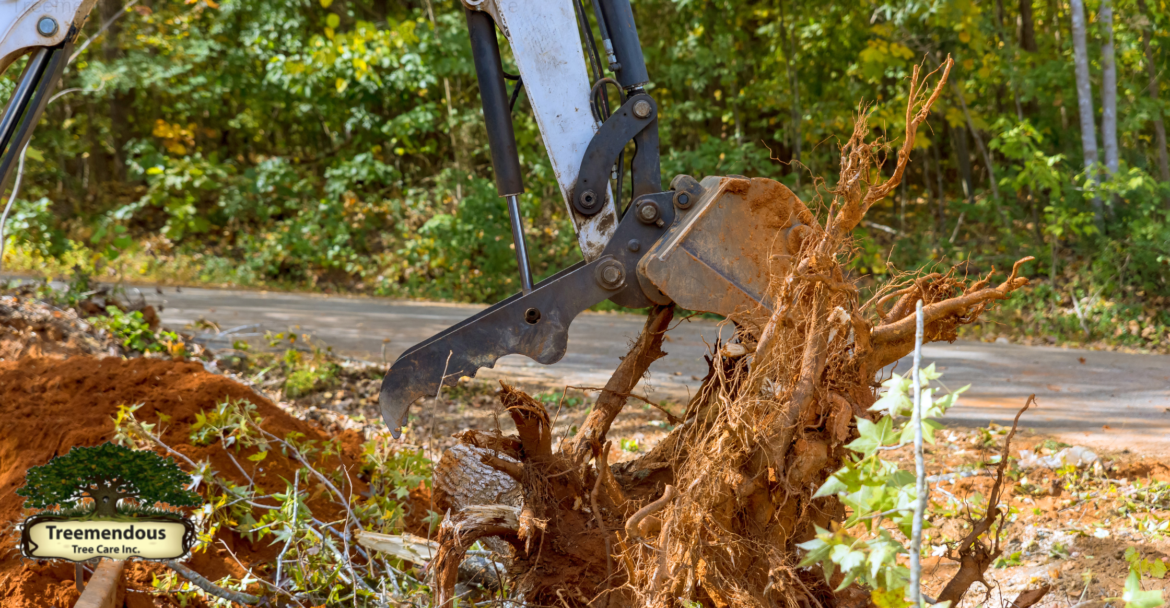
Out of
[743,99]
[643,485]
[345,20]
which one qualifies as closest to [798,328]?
[643,485]

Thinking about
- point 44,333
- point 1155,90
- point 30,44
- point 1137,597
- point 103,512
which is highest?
point 30,44

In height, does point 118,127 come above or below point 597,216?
above

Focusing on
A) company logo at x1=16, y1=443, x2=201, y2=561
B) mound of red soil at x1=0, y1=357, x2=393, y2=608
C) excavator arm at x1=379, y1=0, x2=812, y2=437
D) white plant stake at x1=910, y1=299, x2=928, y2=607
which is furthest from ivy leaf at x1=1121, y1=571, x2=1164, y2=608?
mound of red soil at x1=0, y1=357, x2=393, y2=608

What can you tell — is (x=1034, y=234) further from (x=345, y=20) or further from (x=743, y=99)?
(x=345, y=20)

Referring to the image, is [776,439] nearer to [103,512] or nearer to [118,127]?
[103,512]

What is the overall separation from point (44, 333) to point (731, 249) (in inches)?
182

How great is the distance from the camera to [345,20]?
12555 mm

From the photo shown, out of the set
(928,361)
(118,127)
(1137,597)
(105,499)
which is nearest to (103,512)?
(105,499)

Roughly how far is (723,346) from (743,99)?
9821 millimetres

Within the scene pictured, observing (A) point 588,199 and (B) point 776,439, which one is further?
(A) point 588,199

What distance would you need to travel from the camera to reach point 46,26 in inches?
98.5

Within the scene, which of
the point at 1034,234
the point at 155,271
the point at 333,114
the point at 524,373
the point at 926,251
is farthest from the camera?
the point at 333,114

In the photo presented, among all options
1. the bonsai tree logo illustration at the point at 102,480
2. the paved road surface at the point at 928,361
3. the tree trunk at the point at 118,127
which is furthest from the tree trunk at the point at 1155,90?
the tree trunk at the point at 118,127

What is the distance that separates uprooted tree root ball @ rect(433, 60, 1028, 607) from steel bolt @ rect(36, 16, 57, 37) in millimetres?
1933
